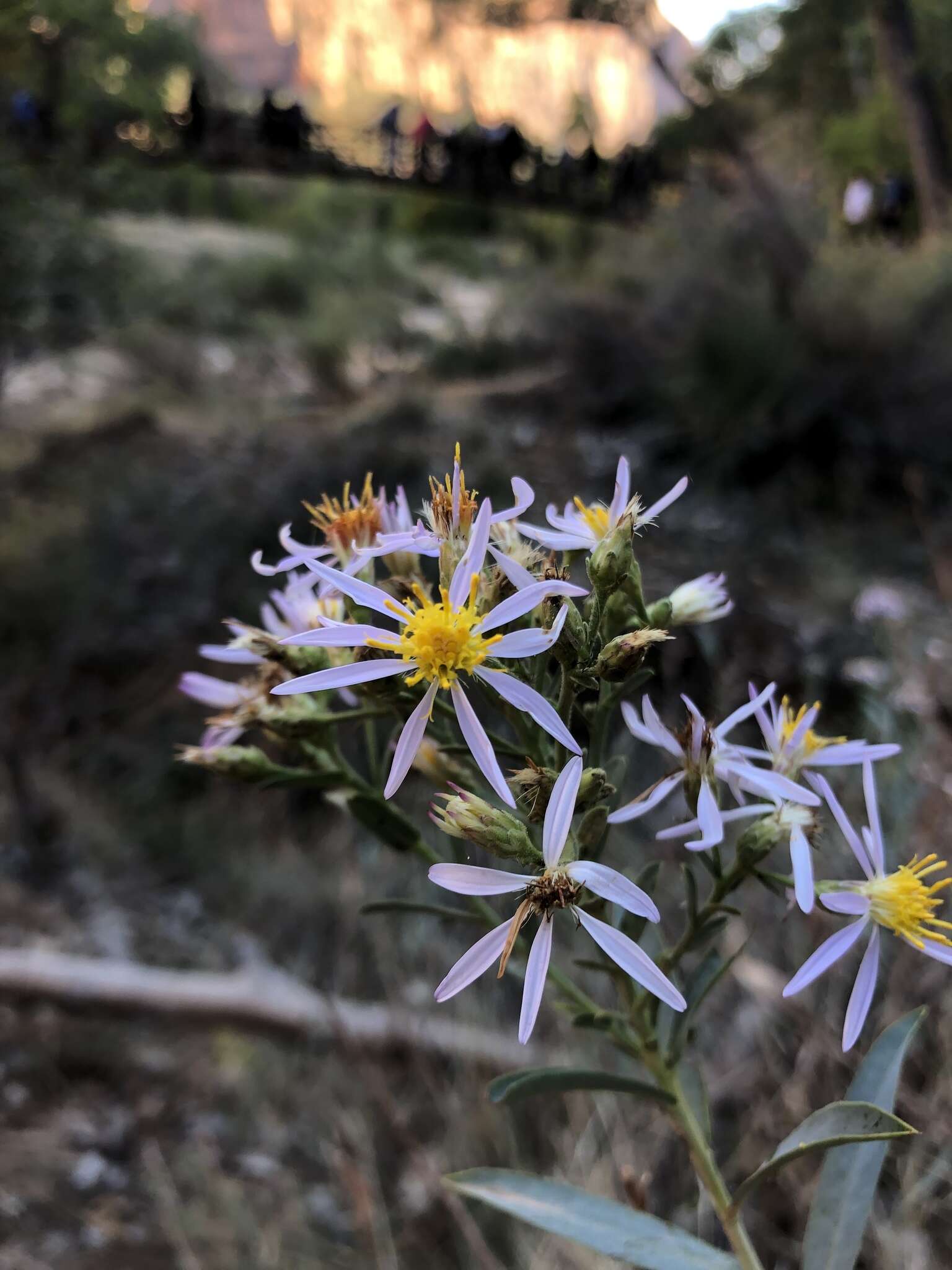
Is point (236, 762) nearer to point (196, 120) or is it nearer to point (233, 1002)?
point (233, 1002)

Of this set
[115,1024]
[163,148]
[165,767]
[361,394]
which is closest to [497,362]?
[361,394]

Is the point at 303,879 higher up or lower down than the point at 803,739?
lower down

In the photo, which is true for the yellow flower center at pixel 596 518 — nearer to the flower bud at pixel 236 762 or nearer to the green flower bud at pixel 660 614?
the green flower bud at pixel 660 614

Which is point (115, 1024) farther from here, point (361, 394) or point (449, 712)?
point (361, 394)

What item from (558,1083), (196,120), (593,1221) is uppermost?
(196,120)

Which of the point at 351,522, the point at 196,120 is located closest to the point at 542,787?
the point at 351,522

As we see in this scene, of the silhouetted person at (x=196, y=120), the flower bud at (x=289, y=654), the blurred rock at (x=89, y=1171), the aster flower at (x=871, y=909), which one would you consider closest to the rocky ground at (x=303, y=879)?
the blurred rock at (x=89, y=1171)
